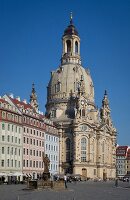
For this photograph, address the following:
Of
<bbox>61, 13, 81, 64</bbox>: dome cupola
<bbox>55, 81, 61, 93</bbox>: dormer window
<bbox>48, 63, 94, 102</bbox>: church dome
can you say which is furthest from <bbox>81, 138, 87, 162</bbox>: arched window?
<bbox>61, 13, 81, 64</bbox>: dome cupola

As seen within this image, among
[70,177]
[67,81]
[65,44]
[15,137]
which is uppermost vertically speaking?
[65,44]

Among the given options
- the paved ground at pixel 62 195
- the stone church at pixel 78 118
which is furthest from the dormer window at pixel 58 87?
the paved ground at pixel 62 195

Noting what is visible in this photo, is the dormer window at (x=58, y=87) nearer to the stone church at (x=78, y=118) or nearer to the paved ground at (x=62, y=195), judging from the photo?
the stone church at (x=78, y=118)

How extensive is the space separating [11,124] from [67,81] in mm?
71510

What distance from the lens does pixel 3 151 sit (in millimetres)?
95188

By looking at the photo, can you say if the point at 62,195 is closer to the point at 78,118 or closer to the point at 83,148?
the point at 78,118

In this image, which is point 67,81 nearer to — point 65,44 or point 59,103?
point 59,103

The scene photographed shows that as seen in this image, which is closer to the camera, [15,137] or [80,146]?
[15,137]

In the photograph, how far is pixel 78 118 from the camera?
155m

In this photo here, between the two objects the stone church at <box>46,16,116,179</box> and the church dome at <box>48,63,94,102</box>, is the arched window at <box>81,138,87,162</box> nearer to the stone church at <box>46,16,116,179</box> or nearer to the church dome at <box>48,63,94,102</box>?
the stone church at <box>46,16,116,179</box>

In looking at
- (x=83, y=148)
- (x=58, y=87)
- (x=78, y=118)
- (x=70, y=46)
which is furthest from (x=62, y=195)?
(x=70, y=46)

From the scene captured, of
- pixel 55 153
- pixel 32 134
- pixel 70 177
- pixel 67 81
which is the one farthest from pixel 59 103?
pixel 32 134

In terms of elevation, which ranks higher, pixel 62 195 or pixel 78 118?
pixel 78 118

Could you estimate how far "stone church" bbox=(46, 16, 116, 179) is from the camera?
15438 cm
